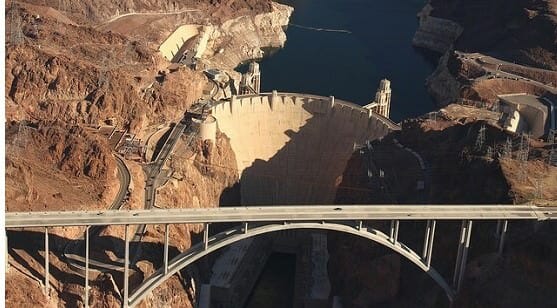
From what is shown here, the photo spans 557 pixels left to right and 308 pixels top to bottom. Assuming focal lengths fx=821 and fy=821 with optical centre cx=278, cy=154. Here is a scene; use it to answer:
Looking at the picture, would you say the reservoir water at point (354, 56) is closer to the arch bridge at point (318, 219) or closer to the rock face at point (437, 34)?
the rock face at point (437, 34)

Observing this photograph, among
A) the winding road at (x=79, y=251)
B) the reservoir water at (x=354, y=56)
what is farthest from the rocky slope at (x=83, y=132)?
the reservoir water at (x=354, y=56)

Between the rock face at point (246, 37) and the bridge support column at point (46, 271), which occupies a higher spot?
the rock face at point (246, 37)

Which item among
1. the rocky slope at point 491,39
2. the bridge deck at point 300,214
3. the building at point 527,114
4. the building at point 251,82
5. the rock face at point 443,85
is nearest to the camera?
the bridge deck at point 300,214

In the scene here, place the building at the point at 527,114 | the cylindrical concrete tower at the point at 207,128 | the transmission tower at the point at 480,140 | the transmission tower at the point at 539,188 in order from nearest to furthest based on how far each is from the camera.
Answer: the transmission tower at the point at 539,188 < the transmission tower at the point at 480,140 < the cylindrical concrete tower at the point at 207,128 < the building at the point at 527,114

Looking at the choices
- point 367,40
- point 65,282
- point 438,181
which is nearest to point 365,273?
point 438,181

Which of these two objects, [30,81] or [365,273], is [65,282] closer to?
[365,273]

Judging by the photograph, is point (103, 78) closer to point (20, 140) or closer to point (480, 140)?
point (20, 140)
